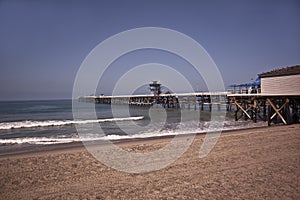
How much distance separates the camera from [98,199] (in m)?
4.09

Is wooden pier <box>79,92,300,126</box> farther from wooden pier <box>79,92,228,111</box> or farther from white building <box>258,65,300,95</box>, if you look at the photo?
white building <box>258,65,300,95</box>

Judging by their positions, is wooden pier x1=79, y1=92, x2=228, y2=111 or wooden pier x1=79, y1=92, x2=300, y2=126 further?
wooden pier x1=79, y1=92, x2=228, y2=111

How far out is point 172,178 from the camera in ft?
16.6

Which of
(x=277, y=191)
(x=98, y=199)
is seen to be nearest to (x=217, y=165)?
(x=277, y=191)

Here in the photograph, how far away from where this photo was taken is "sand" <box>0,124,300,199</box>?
14.0 ft

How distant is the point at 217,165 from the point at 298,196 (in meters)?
2.12

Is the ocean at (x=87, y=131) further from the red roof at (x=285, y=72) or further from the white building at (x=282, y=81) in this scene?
the red roof at (x=285, y=72)

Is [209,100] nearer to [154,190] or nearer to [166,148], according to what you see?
[166,148]

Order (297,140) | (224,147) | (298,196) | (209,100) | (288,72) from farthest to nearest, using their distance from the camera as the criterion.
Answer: (209,100) → (288,72) → (297,140) → (224,147) → (298,196)

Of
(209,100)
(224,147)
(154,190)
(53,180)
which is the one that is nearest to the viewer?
(154,190)

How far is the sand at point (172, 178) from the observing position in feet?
14.0

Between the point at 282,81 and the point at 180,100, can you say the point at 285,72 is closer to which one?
the point at 282,81

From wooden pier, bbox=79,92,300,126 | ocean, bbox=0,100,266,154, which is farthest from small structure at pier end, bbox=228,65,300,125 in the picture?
ocean, bbox=0,100,266,154

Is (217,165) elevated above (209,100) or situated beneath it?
situated beneath
